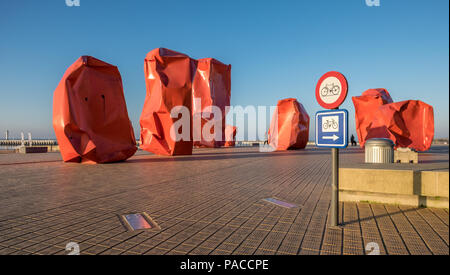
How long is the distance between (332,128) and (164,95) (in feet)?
45.9

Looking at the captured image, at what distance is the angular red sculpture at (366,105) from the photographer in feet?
85.9

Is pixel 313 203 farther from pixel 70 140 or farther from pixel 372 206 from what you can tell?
pixel 70 140

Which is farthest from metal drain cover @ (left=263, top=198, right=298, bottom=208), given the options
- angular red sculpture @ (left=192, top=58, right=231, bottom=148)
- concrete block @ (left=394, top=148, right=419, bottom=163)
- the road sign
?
angular red sculpture @ (left=192, top=58, right=231, bottom=148)

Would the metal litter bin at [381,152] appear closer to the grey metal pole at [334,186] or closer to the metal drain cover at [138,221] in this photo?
the grey metal pole at [334,186]

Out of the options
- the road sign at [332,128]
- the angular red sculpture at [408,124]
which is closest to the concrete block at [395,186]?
the road sign at [332,128]

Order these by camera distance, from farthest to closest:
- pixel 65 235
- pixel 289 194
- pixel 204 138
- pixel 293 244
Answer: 1. pixel 204 138
2. pixel 289 194
3. pixel 65 235
4. pixel 293 244

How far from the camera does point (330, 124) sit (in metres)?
3.71

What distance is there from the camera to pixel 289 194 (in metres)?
6.13

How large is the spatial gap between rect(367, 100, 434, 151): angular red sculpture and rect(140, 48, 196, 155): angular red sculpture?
14092 millimetres

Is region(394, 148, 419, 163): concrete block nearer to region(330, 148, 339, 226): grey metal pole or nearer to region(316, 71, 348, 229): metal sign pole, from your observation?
region(330, 148, 339, 226): grey metal pole

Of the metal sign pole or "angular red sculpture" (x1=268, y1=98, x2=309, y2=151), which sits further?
"angular red sculpture" (x1=268, y1=98, x2=309, y2=151)

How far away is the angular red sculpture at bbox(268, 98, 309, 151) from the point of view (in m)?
24.9

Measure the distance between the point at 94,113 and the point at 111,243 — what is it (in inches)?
404
